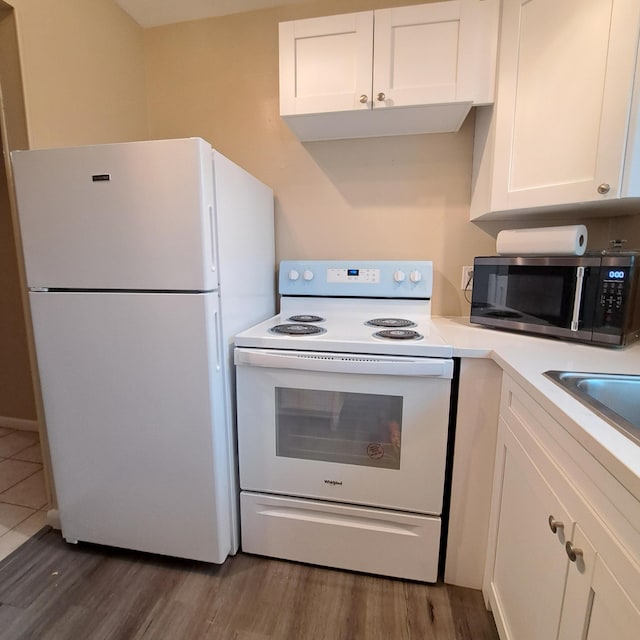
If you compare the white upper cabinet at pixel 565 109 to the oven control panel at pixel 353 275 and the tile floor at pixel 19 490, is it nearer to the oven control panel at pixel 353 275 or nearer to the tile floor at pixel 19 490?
the oven control panel at pixel 353 275

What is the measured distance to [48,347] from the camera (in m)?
1.41

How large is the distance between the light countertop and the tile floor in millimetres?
2076

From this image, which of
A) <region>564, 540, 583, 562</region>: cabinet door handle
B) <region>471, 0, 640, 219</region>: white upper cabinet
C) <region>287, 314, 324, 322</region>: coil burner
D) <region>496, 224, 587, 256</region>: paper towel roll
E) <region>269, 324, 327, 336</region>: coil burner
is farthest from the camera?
<region>287, 314, 324, 322</region>: coil burner

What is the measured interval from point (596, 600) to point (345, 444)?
0.86 meters

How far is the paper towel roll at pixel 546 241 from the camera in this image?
1.34 m

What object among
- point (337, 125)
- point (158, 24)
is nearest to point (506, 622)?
point (337, 125)

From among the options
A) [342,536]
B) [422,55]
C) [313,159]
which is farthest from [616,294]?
[313,159]

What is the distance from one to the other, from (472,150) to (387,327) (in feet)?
3.29

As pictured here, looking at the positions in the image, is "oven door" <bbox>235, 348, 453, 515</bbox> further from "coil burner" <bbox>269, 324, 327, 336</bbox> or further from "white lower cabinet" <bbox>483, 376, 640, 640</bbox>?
"white lower cabinet" <bbox>483, 376, 640, 640</bbox>

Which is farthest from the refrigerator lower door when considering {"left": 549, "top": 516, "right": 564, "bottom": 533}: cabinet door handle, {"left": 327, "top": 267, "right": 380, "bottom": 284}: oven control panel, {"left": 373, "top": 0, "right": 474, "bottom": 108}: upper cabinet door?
{"left": 373, "top": 0, "right": 474, "bottom": 108}: upper cabinet door

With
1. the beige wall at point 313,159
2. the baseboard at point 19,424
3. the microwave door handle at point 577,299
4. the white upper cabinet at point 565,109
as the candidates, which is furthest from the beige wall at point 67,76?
the microwave door handle at point 577,299

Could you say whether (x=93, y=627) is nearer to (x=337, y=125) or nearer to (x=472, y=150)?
(x=337, y=125)

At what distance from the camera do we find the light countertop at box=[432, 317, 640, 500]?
23.9 inches

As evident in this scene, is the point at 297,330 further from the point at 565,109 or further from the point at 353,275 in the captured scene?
the point at 565,109
